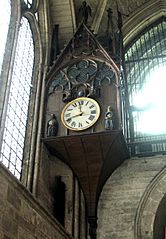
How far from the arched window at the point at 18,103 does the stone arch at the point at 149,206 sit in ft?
11.4

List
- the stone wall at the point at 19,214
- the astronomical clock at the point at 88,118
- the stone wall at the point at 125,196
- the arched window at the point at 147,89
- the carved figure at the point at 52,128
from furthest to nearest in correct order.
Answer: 1. the arched window at the point at 147,89
2. the stone wall at the point at 125,196
3. the carved figure at the point at 52,128
4. the astronomical clock at the point at 88,118
5. the stone wall at the point at 19,214

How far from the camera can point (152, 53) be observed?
49.3ft

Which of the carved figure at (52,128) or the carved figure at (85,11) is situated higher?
the carved figure at (85,11)

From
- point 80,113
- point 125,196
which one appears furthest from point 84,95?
point 125,196

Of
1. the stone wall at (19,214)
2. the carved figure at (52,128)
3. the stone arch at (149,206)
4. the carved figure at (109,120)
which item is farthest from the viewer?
the stone arch at (149,206)

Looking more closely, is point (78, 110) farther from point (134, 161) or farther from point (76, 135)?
point (134, 161)

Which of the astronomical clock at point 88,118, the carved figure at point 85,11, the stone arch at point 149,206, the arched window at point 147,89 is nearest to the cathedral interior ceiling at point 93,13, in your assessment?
the carved figure at point 85,11

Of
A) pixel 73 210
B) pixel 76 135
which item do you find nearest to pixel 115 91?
pixel 76 135

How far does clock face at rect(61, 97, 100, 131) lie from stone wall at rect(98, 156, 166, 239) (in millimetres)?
2273

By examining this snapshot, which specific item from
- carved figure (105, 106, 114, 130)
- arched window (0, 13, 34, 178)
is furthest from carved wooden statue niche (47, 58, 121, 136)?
arched window (0, 13, 34, 178)

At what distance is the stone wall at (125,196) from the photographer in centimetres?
1136

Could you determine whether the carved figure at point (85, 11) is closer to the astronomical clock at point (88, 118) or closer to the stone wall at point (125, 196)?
the astronomical clock at point (88, 118)

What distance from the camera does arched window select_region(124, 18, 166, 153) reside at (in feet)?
42.1

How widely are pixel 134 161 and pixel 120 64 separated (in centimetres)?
286
